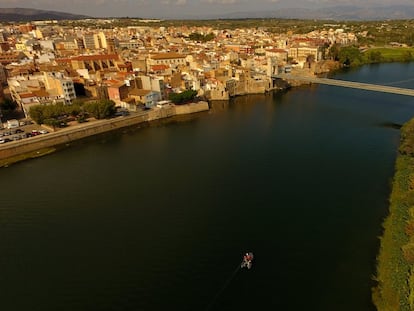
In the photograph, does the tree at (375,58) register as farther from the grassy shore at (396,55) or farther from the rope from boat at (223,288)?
the rope from boat at (223,288)

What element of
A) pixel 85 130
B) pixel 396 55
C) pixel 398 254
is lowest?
pixel 396 55

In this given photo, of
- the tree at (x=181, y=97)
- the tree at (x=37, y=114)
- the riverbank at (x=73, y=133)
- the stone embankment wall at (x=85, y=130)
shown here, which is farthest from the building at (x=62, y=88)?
the tree at (x=181, y=97)

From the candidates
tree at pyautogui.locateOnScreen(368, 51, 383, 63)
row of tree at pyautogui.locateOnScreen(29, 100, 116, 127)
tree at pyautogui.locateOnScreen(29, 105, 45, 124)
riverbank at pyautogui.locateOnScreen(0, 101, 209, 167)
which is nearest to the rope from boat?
riverbank at pyautogui.locateOnScreen(0, 101, 209, 167)

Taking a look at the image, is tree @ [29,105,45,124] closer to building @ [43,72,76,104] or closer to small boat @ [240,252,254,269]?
building @ [43,72,76,104]

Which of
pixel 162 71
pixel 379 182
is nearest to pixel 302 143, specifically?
pixel 379 182

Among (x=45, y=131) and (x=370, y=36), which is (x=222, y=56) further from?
(x=370, y=36)

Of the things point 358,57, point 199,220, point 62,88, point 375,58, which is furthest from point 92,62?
point 375,58

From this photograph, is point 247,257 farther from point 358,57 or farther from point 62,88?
point 358,57
